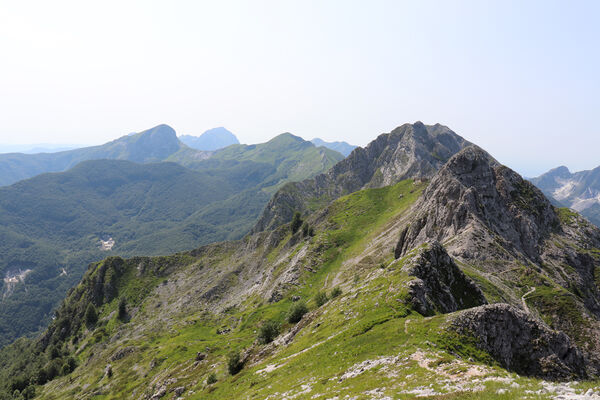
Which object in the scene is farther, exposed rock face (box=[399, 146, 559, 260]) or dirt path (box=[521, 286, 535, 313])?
exposed rock face (box=[399, 146, 559, 260])

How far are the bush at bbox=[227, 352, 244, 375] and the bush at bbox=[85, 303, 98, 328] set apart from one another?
480ft

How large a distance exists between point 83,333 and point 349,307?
174320 mm

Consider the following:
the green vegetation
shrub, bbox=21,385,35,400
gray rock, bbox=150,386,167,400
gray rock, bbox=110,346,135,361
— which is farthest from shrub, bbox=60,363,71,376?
the green vegetation

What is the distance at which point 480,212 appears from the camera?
9725 centimetres

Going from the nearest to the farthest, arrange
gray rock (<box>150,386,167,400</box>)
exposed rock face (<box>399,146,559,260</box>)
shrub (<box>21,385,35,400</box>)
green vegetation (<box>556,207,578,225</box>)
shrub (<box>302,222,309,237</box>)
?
1. gray rock (<box>150,386,167,400</box>)
2. exposed rock face (<box>399,146,559,260</box>)
3. green vegetation (<box>556,207,578,225</box>)
4. shrub (<box>21,385,35,400</box>)
5. shrub (<box>302,222,309,237</box>)

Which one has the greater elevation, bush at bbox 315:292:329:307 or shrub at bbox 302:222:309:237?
shrub at bbox 302:222:309:237

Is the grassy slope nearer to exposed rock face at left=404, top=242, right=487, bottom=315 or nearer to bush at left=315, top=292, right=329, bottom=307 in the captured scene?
exposed rock face at left=404, top=242, right=487, bottom=315

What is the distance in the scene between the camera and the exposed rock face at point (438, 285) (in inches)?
2034

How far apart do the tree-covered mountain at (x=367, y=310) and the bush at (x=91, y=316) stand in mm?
629

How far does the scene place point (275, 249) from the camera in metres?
176

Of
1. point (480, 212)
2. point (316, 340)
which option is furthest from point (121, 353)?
point (480, 212)

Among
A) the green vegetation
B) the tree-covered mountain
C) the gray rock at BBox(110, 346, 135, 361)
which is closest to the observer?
the tree-covered mountain

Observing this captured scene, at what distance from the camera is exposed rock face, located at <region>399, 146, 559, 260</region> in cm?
8981

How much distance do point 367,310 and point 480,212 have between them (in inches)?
2562
